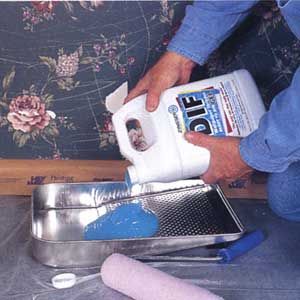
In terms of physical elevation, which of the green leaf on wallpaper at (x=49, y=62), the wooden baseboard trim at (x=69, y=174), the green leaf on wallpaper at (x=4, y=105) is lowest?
the wooden baseboard trim at (x=69, y=174)

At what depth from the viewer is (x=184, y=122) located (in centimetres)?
91

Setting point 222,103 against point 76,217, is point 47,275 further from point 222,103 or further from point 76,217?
point 222,103

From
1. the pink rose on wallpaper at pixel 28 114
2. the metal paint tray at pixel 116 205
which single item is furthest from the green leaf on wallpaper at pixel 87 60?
the metal paint tray at pixel 116 205

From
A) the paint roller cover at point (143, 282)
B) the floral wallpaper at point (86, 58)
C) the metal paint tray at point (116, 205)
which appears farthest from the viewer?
the floral wallpaper at point (86, 58)

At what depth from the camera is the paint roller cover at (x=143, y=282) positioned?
797mm

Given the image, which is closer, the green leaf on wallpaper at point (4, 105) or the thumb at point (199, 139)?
the thumb at point (199, 139)

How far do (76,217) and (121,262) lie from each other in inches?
8.4

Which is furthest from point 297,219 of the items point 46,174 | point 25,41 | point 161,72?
point 25,41

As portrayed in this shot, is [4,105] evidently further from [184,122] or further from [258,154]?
[258,154]

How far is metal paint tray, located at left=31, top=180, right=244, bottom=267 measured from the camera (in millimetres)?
901

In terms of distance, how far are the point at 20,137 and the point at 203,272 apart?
0.46 meters

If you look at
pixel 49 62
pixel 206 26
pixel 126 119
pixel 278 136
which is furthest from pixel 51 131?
pixel 278 136

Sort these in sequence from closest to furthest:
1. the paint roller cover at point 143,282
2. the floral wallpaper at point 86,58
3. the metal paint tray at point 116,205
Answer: the paint roller cover at point 143,282, the metal paint tray at point 116,205, the floral wallpaper at point 86,58

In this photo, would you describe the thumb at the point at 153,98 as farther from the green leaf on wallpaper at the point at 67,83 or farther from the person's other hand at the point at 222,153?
the green leaf on wallpaper at the point at 67,83
